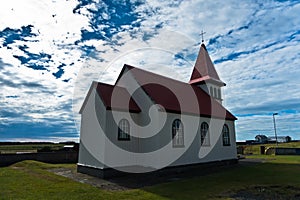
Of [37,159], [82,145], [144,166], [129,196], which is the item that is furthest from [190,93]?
Result: [37,159]

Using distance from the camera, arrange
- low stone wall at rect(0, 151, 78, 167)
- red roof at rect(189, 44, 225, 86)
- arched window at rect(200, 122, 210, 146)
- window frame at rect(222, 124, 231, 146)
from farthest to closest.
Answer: red roof at rect(189, 44, 225, 86), window frame at rect(222, 124, 231, 146), low stone wall at rect(0, 151, 78, 167), arched window at rect(200, 122, 210, 146)

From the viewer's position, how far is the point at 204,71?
2367 centimetres

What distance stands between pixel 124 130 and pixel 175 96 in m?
5.28

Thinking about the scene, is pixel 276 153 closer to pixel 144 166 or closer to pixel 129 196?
→ pixel 144 166

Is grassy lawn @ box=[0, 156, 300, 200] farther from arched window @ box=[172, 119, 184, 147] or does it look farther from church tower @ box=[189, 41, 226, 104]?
church tower @ box=[189, 41, 226, 104]

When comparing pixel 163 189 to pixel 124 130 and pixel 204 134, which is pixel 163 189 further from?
pixel 204 134

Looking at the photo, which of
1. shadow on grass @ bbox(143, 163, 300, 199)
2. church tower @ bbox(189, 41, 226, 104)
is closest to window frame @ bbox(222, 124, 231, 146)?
church tower @ bbox(189, 41, 226, 104)

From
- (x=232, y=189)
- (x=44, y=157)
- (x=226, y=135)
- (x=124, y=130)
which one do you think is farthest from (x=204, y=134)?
(x=44, y=157)

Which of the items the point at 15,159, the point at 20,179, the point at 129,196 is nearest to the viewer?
the point at 129,196

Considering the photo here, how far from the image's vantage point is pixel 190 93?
20.4m

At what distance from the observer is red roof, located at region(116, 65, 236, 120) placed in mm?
15782

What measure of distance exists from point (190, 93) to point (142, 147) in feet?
25.4

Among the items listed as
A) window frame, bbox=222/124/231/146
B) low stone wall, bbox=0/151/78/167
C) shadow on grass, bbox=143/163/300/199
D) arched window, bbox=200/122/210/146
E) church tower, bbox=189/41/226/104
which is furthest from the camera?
church tower, bbox=189/41/226/104

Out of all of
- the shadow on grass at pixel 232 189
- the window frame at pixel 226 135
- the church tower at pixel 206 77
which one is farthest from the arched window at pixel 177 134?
the church tower at pixel 206 77
